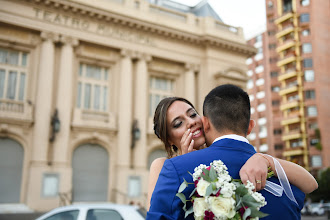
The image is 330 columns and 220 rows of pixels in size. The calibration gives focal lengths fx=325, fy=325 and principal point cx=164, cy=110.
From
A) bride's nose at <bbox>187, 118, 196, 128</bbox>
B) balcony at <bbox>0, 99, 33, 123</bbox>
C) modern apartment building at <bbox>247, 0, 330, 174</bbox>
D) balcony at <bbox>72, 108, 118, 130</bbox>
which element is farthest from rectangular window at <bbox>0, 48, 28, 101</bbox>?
modern apartment building at <bbox>247, 0, 330, 174</bbox>

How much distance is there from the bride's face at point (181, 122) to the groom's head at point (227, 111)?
0.53 metres

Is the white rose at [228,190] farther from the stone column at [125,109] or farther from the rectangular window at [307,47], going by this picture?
the rectangular window at [307,47]

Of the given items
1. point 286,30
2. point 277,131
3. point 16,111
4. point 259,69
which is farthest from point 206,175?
point 259,69

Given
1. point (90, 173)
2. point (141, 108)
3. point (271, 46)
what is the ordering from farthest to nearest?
1. point (271, 46)
2. point (141, 108)
3. point (90, 173)

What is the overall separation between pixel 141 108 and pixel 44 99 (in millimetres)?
5638

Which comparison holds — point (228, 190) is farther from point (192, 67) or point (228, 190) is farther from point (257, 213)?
point (192, 67)

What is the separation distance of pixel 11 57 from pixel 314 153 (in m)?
38.2

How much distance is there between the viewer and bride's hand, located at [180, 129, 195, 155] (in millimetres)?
2336

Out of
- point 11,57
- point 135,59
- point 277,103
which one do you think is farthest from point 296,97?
point 11,57

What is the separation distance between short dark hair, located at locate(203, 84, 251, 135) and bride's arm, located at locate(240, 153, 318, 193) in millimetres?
217

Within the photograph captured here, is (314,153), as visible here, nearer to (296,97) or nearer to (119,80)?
(296,97)

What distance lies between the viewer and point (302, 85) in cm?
4544

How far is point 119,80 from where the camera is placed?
20031 mm

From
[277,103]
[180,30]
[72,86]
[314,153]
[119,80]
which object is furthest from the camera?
[277,103]
